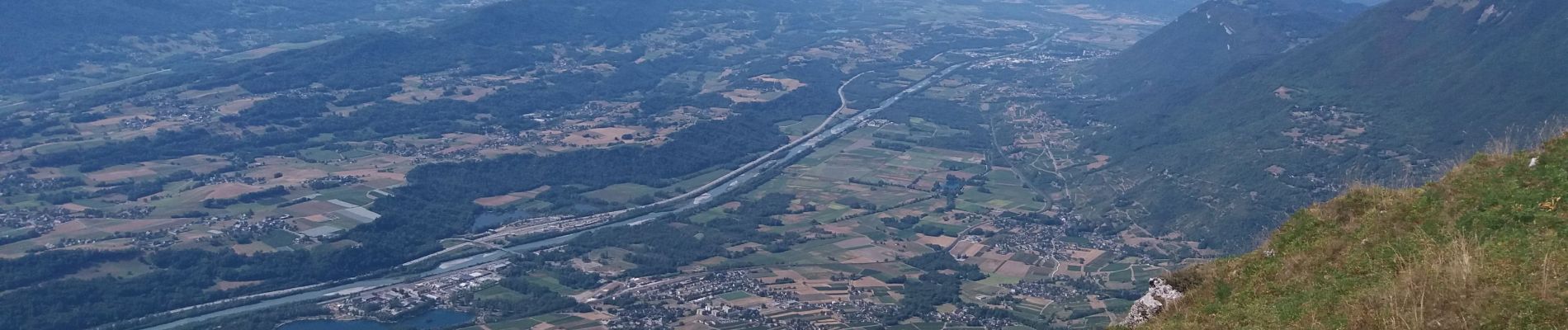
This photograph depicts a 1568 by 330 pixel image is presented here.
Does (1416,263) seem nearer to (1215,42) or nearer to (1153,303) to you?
(1153,303)

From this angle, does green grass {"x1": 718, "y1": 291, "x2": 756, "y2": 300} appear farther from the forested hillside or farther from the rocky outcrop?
the forested hillside

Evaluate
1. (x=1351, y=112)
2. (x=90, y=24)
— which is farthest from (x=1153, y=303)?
(x=90, y=24)

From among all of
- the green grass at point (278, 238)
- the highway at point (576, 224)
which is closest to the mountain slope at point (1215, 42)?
the highway at point (576, 224)

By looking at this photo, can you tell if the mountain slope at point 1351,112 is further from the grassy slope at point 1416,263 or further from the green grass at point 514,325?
the grassy slope at point 1416,263

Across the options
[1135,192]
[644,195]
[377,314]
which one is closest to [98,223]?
[377,314]

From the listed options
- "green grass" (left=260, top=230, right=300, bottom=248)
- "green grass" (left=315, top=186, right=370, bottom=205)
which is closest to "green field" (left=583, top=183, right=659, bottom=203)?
"green grass" (left=315, top=186, right=370, bottom=205)
